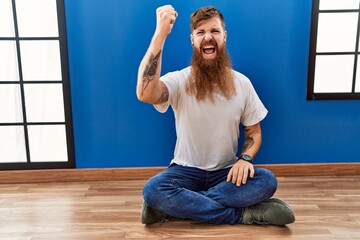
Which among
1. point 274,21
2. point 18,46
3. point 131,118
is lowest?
point 131,118

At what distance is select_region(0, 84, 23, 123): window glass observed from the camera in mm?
2389

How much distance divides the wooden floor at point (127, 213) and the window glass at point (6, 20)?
1.11 metres

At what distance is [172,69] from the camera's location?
232 centimetres

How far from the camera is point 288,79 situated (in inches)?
93.4

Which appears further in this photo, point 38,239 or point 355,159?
point 355,159

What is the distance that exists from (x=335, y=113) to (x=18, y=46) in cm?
236

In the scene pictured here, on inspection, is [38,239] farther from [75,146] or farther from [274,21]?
[274,21]

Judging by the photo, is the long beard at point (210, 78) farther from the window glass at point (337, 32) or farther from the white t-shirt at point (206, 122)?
the window glass at point (337, 32)

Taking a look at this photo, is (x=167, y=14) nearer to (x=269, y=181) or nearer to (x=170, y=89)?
(x=170, y=89)

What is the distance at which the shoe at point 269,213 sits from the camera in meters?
1.70

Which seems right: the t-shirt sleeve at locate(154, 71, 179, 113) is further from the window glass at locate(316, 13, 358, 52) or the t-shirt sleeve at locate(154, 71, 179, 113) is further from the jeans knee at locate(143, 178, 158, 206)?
the window glass at locate(316, 13, 358, 52)

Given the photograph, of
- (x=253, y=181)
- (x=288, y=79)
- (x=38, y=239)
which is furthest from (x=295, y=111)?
(x=38, y=239)

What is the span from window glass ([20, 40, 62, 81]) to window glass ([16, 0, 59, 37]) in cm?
6

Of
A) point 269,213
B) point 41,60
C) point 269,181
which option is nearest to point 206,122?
point 269,181
